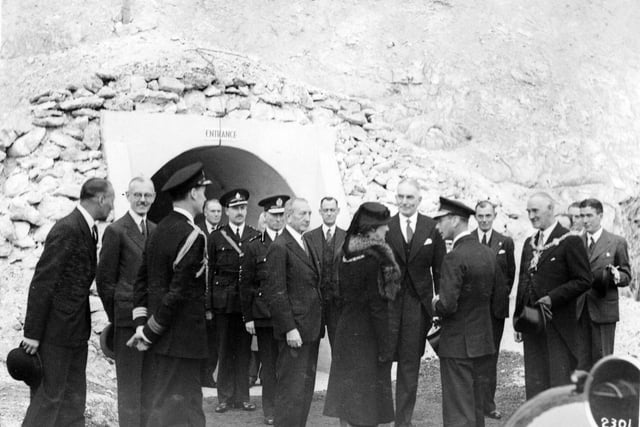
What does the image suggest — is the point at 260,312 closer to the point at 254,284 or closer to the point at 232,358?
the point at 254,284

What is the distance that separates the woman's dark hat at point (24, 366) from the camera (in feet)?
16.2

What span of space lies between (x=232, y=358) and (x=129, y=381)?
6.83ft

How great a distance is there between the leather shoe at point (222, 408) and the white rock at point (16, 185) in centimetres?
329

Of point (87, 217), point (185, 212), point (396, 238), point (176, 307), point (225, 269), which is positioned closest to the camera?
point (176, 307)

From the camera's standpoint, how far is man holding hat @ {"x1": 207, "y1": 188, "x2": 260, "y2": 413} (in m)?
7.57

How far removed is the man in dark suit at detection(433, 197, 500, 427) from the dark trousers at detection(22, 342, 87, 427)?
101 inches

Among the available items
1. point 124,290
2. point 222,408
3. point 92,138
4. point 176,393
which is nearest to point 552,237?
point 176,393

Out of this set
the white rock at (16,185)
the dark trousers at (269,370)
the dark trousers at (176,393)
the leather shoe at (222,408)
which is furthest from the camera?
the white rock at (16,185)

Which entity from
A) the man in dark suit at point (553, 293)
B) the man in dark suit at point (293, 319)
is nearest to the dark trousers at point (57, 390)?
the man in dark suit at point (293, 319)

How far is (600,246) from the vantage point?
7246 millimetres

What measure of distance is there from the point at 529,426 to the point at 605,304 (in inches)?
230

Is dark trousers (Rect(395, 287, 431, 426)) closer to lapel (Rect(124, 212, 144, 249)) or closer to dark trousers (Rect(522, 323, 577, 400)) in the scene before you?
dark trousers (Rect(522, 323, 577, 400))

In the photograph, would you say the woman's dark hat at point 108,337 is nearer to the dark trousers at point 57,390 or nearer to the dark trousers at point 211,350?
the dark trousers at point 57,390

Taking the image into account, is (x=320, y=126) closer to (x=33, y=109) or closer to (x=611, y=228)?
(x=33, y=109)
